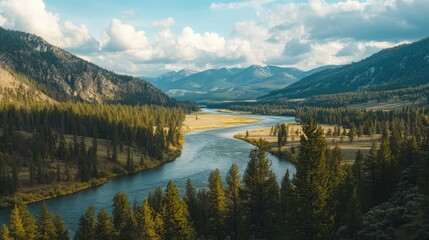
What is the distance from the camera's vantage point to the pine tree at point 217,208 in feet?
181

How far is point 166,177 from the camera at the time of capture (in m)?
107

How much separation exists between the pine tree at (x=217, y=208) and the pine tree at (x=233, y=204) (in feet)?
3.39

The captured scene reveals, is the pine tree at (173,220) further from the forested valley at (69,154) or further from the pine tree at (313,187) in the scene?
the forested valley at (69,154)

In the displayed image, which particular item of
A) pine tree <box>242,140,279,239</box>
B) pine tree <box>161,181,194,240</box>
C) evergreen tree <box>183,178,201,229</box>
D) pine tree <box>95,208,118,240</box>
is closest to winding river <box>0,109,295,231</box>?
pine tree <box>95,208,118,240</box>

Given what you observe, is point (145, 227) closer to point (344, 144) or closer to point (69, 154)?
point (69, 154)

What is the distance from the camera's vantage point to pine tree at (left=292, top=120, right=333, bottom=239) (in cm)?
3581

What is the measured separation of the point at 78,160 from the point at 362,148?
4261 inches

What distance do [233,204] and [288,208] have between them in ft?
52.4

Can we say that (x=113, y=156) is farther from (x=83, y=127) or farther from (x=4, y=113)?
(x=4, y=113)

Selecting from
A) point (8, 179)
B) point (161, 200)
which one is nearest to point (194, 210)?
point (161, 200)

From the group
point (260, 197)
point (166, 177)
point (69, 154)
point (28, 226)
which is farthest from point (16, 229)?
point (69, 154)

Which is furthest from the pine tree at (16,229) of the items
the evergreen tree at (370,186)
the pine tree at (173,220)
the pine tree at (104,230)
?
the evergreen tree at (370,186)

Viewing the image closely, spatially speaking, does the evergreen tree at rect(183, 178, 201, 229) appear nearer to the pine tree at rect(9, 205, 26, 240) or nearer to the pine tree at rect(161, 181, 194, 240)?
the pine tree at rect(161, 181, 194, 240)

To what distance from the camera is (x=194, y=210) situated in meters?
66.1
